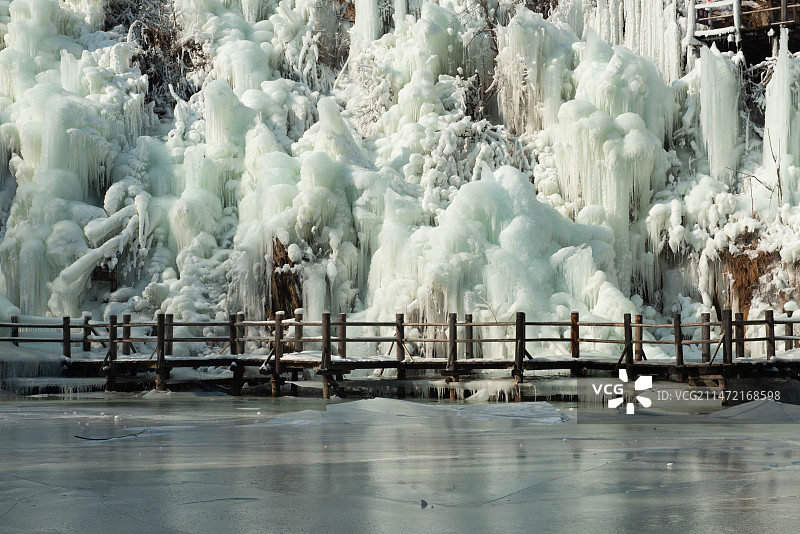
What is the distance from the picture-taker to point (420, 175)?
29.3m

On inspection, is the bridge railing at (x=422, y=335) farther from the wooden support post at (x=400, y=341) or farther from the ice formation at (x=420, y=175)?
the ice formation at (x=420, y=175)

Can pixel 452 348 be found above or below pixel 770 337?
below

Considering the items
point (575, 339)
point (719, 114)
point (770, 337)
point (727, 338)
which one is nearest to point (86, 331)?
point (575, 339)

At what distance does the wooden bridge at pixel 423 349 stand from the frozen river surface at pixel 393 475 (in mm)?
6501

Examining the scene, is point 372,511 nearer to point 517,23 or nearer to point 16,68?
point 517,23

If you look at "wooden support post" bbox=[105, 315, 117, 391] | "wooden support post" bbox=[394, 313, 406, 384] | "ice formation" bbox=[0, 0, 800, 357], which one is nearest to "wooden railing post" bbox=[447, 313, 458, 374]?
"wooden support post" bbox=[394, 313, 406, 384]

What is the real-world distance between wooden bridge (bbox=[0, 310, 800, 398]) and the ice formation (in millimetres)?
813

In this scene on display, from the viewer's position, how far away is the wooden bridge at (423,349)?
65.4 feet

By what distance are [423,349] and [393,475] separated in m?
16.7

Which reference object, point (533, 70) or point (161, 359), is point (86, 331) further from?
point (533, 70)

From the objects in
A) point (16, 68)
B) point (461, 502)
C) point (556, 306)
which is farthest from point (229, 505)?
point (16, 68)

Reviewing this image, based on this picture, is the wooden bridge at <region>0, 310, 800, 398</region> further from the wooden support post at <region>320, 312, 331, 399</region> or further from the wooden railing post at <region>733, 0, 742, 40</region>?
the wooden railing post at <region>733, 0, 742, 40</region>

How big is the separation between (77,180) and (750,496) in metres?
24.2

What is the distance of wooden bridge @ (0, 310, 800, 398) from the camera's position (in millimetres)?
19922
